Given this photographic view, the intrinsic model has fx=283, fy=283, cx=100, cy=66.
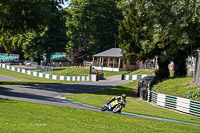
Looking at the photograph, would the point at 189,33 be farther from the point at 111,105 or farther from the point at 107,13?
the point at 107,13

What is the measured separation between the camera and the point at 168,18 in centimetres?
2262

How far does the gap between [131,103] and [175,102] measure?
154 inches

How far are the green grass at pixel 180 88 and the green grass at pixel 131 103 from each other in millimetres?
1996

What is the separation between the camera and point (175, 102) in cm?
2369

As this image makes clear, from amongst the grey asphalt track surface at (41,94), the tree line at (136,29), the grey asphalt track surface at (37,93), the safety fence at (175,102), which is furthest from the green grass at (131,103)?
the tree line at (136,29)

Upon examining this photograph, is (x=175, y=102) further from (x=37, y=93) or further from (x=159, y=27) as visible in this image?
(x=37, y=93)

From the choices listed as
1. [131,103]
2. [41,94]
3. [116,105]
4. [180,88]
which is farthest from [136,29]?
[116,105]

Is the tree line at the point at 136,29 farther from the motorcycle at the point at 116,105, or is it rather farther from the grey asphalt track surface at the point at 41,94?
the grey asphalt track surface at the point at 41,94

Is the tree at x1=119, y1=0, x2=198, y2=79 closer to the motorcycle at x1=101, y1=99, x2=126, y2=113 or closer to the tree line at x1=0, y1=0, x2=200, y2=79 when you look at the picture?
the tree line at x1=0, y1=0, x2=200, y2=79

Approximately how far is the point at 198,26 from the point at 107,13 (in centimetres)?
5635

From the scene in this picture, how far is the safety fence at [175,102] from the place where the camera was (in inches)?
851

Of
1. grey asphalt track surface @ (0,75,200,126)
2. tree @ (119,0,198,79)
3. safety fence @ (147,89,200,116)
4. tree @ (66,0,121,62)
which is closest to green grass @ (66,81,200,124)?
safety fence @ (147,89,200,116)

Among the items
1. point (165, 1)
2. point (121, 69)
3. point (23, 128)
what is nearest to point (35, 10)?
point (165, 1)

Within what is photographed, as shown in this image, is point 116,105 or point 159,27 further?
point 159,27
